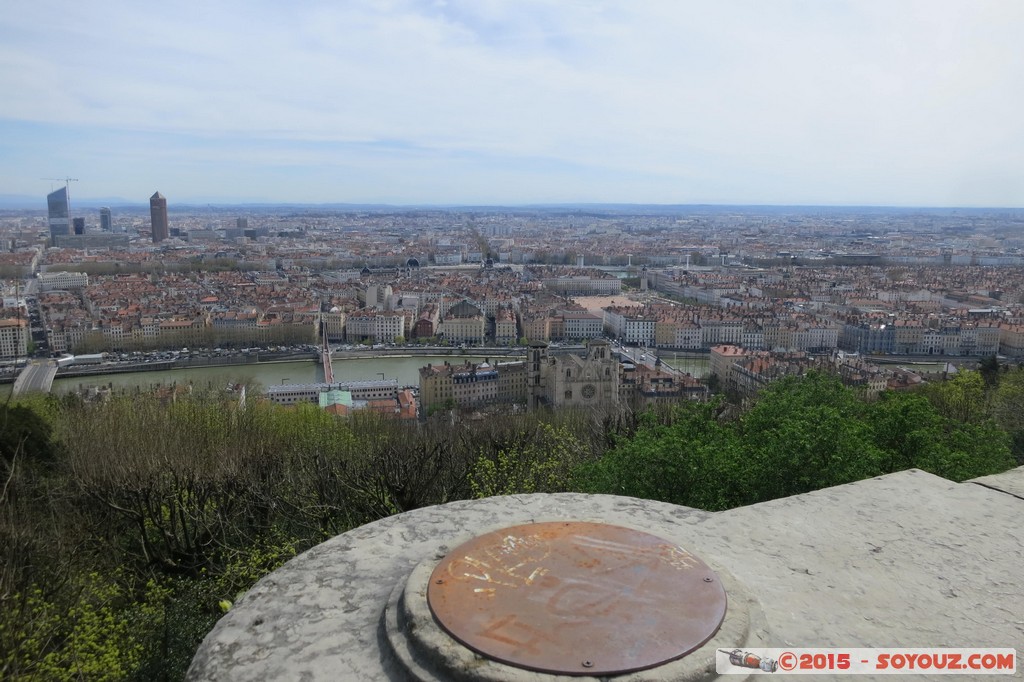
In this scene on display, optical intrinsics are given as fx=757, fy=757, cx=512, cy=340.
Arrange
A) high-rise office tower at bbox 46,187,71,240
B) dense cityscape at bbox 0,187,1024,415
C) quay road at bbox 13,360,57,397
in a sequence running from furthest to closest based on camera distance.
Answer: high-rise office tower at bbox 46,187,71,240
dense cityscape at bbox 0,187,1024,415
quay road at bbox 13,360,57,397

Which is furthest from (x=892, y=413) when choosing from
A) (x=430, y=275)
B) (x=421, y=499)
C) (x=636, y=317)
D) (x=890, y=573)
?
(x=430, y=275)

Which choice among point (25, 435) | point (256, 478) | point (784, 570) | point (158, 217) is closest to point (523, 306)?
point (25, 435)

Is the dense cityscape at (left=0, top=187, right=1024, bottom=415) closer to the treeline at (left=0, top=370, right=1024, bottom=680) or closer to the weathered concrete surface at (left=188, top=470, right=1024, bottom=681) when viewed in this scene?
the treeline at (left=0, top=370, right=1024, bottom=680)

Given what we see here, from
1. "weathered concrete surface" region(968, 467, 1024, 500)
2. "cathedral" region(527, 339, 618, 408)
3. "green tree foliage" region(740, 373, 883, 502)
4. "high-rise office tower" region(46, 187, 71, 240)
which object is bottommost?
"cathedral" region(527, 339, 618, 408)

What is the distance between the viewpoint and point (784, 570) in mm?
2561

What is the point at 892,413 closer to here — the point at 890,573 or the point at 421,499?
the point at 890,573

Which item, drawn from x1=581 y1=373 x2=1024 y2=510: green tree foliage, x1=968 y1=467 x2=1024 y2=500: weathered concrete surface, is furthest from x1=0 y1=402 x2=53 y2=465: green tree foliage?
x1=968 y1=467 x2=1024 y2=500: weathered concrete surface

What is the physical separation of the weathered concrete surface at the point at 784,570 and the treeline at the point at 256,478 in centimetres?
134

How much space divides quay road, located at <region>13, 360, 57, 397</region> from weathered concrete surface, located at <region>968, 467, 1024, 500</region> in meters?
20.4

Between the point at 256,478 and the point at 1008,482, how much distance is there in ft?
18.8

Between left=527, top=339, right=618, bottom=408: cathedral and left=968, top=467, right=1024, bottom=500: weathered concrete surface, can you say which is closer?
left=968, top=467, right=1024, bottom=500: weathered concrete surface

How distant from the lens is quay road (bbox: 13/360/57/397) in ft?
63.8

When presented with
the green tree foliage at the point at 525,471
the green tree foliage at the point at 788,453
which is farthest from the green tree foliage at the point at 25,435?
the green tree foliage at the point at 788,453

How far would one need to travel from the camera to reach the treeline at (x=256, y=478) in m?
4.41
